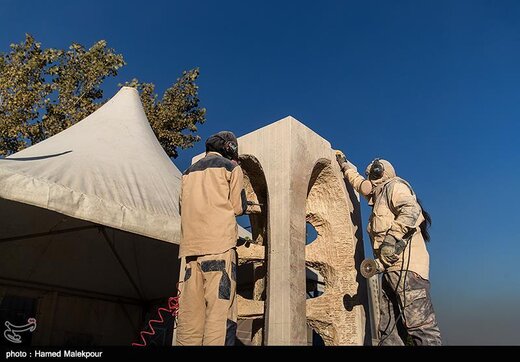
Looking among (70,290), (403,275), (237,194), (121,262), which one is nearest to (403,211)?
(403,275)

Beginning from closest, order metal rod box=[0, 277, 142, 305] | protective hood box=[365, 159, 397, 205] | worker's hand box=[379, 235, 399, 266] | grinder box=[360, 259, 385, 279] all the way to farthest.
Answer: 1. worker's hand box=[379, 235, 399, 266]
2. grinder box=[360, 259, 385, 279]
3. protective hood box=[365, 159, 397, 205]
4. metal rod box=[0, 277, 142, 305]

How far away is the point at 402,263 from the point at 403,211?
0.39 meters

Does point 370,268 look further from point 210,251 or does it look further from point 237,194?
point 210,251

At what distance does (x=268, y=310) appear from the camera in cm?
350

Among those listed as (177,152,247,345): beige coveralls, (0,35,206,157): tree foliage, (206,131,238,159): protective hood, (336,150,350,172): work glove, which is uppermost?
(0,35,206,157): tree foliage

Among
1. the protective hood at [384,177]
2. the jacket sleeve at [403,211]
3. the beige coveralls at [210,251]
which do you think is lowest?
the beige coveralls at [210,251]

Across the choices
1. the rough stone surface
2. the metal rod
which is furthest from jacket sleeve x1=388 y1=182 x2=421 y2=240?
the metal rod

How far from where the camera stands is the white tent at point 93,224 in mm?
3445

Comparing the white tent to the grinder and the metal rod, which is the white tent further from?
the grinder

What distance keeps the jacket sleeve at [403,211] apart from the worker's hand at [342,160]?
3.91 ft

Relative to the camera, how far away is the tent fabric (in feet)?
10.5

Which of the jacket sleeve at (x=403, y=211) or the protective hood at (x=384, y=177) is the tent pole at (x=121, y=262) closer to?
the protective hood at (x=384, y=177)

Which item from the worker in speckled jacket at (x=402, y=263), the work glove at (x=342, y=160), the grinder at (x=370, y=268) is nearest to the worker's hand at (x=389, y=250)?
the worker in speckled jacket at (x=402, y=263)

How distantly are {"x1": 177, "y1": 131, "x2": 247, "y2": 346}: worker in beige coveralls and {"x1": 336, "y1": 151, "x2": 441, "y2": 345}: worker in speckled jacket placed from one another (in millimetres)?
1222
